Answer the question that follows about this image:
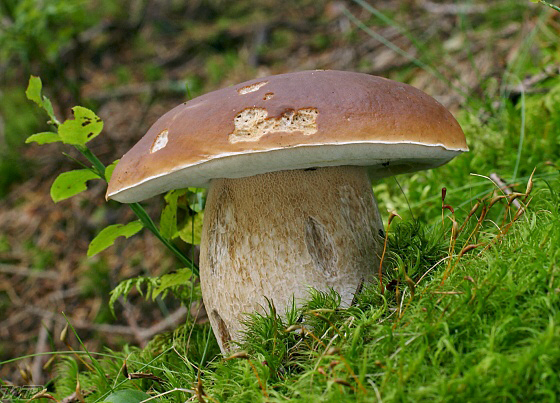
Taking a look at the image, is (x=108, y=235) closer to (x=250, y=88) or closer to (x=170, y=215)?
(x=170, y=215)

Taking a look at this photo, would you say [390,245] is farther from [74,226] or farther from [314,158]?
[74,226]

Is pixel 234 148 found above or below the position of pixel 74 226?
above

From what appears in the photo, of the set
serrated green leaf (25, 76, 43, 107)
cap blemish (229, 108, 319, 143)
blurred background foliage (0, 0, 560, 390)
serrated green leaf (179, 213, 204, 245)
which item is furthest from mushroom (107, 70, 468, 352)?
blurred background foliage (0, 0, 560, 390)

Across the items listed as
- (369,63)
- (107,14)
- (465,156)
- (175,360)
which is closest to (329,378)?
(175,360)

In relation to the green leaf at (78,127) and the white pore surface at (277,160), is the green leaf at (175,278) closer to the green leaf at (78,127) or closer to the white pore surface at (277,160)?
the white pore surface at (277,160)

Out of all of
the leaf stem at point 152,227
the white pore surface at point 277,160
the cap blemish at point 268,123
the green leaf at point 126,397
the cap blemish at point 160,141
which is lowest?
the green leaf at point 126,397

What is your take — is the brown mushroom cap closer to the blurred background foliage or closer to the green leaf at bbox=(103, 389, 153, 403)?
the green leaf at bbox=(103, 389, 153, 403)

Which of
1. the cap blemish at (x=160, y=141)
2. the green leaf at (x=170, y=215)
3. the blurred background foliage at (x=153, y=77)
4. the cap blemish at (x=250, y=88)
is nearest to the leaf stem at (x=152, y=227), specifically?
the green leaf at (x=170, y=215)
